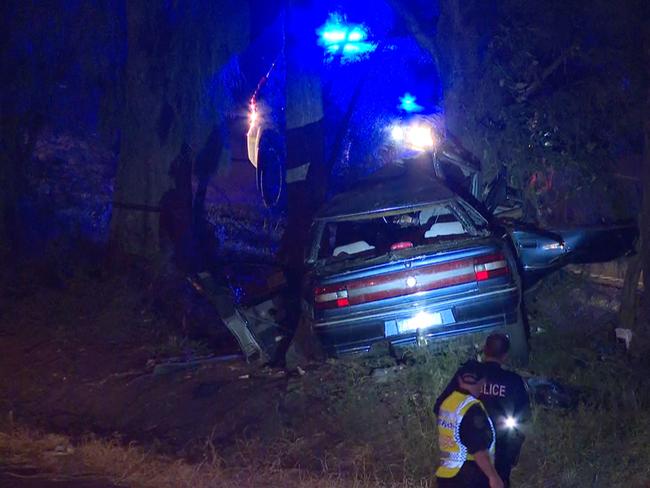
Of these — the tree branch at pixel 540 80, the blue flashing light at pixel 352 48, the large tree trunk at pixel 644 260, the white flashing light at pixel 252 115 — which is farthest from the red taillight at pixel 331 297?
the white flashing light at pixel 252 115

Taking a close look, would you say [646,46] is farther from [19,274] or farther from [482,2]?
[19,274]

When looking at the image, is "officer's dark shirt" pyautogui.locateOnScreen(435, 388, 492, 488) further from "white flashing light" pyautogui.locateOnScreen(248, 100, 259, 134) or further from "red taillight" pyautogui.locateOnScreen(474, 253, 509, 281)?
"white flashing light" pyautogui.locateOnScreen(248, 100, 259, 134)

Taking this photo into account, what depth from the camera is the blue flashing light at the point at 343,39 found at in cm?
1786

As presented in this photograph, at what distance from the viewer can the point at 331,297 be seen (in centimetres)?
675

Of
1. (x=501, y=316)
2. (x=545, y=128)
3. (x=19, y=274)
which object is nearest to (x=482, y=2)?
(x=545, y=128)

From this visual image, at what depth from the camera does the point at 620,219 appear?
7977 millimetres

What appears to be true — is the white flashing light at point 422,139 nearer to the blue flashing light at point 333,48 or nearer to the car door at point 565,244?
the car door at point 565,244

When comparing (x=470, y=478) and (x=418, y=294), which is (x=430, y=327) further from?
(x=470, y=478)

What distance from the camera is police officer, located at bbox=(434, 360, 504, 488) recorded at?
358cm

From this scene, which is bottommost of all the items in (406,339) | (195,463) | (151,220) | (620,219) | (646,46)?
(195,463)

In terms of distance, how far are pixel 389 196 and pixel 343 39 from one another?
464 inches

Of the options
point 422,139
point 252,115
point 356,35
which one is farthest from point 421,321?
point 252,115

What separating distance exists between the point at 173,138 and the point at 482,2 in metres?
5.71

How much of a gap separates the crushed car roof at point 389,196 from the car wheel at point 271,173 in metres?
8.67
